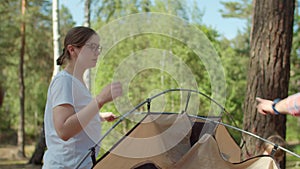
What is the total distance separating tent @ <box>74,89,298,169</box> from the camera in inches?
70.8

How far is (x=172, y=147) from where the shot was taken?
204 cm

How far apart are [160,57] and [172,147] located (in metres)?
0.47

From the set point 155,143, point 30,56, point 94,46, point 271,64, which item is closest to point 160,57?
point 155,143

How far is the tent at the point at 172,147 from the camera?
5.90 feet

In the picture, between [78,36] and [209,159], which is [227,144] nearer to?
[209,159]

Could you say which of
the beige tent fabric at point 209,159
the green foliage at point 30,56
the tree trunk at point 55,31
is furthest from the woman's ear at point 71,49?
the green foliage at point 30,56

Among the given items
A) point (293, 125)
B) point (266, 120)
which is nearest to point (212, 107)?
point (266, 120)

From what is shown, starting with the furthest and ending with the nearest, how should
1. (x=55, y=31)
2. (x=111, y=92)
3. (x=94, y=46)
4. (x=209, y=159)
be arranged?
(x=55, y=31) → (x=209, y=159) → (x=94, y=46) → (x=111, y=92)

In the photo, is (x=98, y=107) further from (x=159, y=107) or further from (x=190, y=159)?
(x=159, y=107)

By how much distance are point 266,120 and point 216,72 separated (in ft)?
4.89

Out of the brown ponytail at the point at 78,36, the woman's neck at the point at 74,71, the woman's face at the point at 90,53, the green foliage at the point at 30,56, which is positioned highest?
the brown ponytail at the point at 78,36

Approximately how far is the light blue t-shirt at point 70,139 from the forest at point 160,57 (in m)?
0.20

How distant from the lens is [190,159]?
1863 millimetres

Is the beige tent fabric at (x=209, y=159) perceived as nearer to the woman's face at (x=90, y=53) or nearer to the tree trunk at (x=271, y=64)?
the woman's face at (x=90, y=53)
